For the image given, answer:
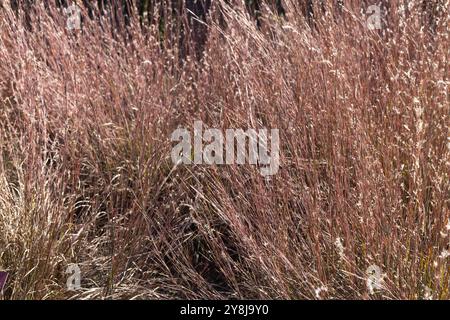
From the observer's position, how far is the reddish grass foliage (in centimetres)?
308

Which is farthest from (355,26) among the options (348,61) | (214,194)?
(214,194)

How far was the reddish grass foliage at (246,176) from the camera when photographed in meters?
3.08

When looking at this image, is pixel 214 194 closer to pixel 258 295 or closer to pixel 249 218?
pixel 249 218

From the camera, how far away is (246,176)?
3463mm

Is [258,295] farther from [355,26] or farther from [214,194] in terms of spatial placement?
[355,26]

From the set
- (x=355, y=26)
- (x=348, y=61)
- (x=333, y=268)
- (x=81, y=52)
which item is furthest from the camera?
(x=81, y=52)

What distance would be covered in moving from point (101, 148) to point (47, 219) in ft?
2.33

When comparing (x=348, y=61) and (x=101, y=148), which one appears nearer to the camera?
(x=348, y=61)

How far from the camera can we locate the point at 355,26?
4008 mm
